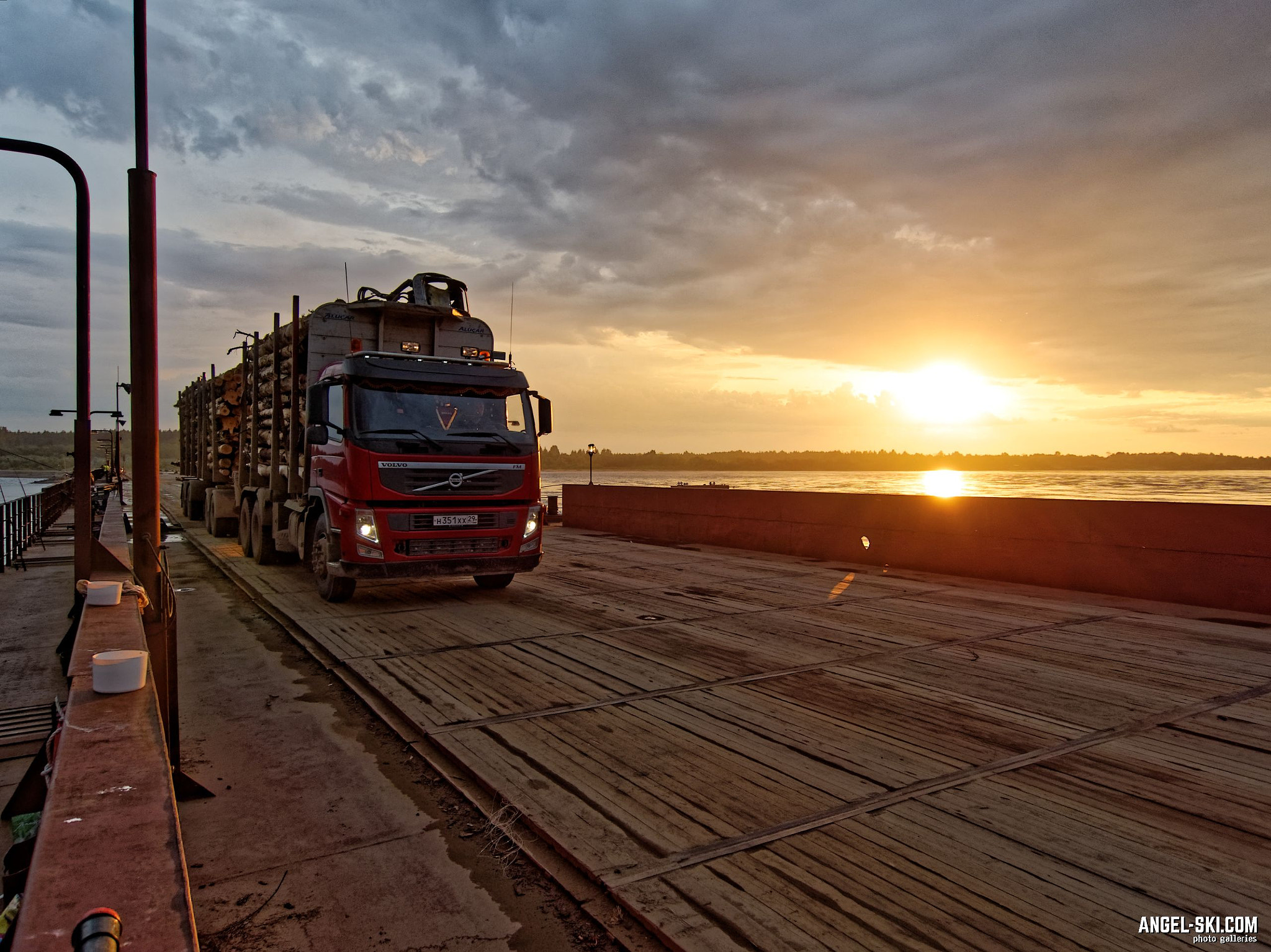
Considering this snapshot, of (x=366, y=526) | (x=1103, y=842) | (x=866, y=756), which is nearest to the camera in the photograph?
(x=1103, y=842)

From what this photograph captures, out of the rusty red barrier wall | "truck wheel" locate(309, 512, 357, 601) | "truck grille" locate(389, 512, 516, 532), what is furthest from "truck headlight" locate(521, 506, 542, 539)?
the rusty red barrier wall

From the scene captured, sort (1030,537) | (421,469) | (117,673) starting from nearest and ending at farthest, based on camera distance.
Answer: (117,673) < (421,469) < (1030,537)

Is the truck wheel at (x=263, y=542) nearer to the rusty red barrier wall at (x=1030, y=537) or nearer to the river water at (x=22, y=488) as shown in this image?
the rusty red barrier wall at (x=1030, y=537)

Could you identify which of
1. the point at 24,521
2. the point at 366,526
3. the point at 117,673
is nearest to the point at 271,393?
the point at 366,526

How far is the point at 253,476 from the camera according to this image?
13.6 metres

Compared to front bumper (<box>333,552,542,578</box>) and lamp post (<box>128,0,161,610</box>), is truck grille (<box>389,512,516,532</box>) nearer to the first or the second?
front bumper (<box>333,552,542,578</box>)

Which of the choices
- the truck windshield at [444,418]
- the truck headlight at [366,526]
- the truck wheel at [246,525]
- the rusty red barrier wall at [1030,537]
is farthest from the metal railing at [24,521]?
the rusty red barrier wall at [1030,537]

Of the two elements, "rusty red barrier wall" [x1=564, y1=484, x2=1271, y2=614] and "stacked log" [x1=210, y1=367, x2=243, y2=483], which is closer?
"rusty red barrier wall" [x1=564, y1=484, x2=1271, y2=614]

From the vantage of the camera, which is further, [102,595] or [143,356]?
[143,356]

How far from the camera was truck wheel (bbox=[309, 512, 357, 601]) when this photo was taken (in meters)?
9.45

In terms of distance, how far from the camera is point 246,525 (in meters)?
13.9

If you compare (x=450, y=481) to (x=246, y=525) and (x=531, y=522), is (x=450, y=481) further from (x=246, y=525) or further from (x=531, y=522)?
(x=246, y=525)

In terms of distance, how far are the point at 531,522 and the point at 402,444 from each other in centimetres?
187

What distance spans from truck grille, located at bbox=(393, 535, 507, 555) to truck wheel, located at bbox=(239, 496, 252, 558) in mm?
6085
